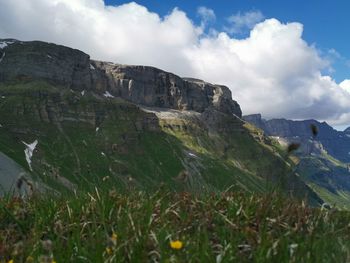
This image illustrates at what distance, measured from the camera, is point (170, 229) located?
23.2 feet

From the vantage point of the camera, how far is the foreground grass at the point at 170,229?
593cm

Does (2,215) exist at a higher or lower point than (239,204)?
lower

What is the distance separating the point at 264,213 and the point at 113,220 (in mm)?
2512

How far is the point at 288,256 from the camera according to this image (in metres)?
5.74

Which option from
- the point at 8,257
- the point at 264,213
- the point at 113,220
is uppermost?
the point at 264,213

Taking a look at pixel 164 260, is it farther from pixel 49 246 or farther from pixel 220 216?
pixel 220 216

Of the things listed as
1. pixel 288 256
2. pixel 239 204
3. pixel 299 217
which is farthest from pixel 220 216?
pixel 288 256

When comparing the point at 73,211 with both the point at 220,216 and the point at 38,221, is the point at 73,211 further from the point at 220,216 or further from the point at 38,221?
the point at 220,216

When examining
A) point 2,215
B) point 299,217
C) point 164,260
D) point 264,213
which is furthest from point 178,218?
point 2,215

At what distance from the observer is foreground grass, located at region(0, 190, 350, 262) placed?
5.93 metres

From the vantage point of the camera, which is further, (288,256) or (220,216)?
(220,216)

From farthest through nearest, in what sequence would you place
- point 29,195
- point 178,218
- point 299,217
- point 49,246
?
point 29,195 < point 178,218 < point 299,217 < point 49,246

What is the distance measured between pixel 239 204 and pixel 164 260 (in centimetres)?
296

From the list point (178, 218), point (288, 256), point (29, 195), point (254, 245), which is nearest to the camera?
point (288, 256)
